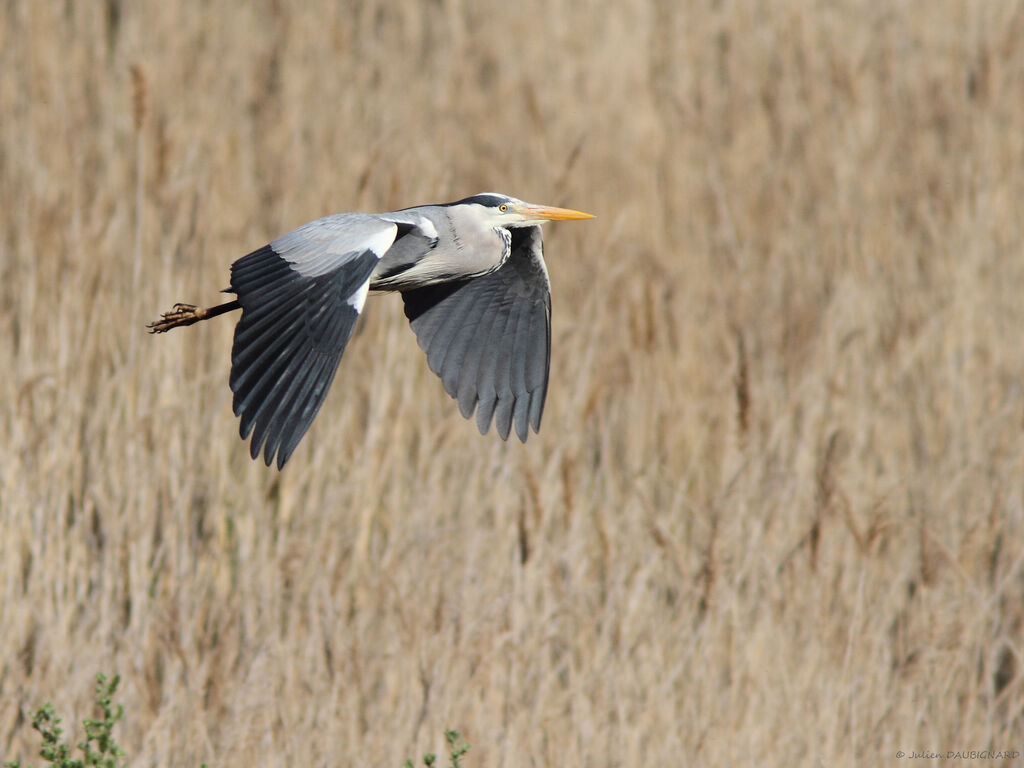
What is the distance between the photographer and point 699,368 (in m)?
4.21

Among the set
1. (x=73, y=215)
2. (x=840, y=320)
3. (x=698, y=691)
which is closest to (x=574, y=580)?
(x=698, y=691)

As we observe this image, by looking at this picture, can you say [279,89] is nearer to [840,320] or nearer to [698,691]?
[840,320]

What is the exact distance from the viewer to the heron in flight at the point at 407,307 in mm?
2582

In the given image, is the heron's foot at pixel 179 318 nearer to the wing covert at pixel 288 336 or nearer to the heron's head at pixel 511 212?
the wing covert at pixel 288 336

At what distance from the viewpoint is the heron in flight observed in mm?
2582

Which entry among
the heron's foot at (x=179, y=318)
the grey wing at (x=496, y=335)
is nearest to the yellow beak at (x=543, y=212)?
the grey wing at (x=496, y=335)

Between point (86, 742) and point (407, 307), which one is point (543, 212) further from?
point (86, 742)

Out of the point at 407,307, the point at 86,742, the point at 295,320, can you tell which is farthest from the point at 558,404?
the point at 86,742

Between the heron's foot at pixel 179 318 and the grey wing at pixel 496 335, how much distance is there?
589mm

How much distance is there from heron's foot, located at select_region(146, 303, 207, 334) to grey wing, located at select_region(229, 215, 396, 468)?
10.9 inches

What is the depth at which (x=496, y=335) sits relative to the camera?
3.49 meters

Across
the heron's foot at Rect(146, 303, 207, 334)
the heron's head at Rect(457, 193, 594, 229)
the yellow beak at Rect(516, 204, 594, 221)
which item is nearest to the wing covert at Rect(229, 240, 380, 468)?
the heron's foot at Rect(146, 303, 207, 334)

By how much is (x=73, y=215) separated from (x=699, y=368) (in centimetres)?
196

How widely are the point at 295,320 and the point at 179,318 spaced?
1.96ft
